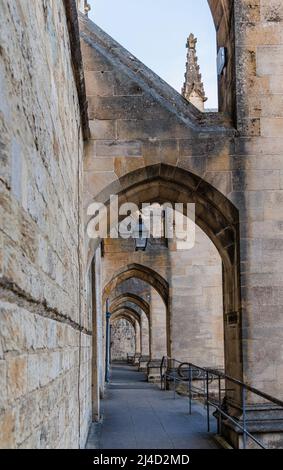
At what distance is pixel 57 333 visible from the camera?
358 cm

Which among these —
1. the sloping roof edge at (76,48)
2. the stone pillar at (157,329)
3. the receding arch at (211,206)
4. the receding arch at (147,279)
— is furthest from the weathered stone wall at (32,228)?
the stone pillar at (157,329)

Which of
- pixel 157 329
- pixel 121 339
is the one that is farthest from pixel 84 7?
pixel 121 339

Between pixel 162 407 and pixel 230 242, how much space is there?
462 cm

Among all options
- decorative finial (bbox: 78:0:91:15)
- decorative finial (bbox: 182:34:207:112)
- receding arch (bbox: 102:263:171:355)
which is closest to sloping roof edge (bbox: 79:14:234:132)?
receding arch (bbox: 102:263:171:355)

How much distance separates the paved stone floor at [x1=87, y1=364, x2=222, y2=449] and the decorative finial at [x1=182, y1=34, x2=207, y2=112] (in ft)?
37.2

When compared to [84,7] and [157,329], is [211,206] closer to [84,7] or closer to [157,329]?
[157,329]

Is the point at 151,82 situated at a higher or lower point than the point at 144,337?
higher

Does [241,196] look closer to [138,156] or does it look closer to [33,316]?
[138,156]

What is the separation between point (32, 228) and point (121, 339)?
39.4 meters

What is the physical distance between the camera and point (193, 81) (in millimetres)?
22719

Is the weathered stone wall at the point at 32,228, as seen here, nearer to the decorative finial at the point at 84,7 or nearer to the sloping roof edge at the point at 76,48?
the sloping roof edge at the point at 76,48

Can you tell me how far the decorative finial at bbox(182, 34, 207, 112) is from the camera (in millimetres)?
21844

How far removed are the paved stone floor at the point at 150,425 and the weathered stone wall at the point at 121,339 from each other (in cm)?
2735

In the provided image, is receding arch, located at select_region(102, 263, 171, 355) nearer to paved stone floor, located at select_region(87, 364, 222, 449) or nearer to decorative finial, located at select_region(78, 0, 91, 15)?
paved stone floor, located at select_region(87, 364, 222, 449)
